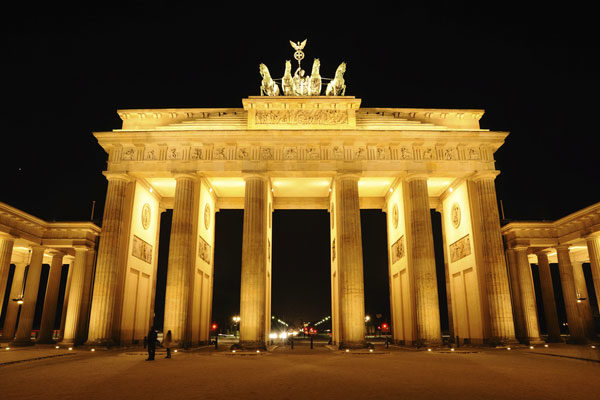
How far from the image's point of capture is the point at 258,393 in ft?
30.5

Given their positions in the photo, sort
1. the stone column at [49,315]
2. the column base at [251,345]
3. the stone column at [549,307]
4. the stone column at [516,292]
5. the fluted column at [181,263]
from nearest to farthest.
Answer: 1. the column base at [251,345]
2. the fluted column at [181,263]
3. the stone column at [516,292]
4. the stone column at [49,315]
5. the stone column at [549,307]

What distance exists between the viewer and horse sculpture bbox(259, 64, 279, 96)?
95.9 ft

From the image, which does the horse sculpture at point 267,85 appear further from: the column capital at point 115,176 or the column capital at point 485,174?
the column capital at point 485,174

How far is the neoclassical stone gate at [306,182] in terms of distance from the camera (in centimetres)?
2466

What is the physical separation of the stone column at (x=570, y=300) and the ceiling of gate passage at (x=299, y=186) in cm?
1064

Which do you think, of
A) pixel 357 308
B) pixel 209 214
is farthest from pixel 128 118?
pixel 357 308

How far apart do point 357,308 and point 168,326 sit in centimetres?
1129

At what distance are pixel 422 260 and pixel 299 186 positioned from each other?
10.8 metres

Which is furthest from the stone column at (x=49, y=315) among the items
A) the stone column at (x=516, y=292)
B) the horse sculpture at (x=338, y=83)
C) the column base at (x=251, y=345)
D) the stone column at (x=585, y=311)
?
the stone column at (x=585, y=311)

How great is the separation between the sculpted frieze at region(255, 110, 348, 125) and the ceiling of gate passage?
393cm

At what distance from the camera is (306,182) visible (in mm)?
30219

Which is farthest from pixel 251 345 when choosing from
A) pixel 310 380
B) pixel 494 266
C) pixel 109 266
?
pixel 494 266

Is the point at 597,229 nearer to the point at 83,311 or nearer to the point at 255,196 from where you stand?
the point at 255,196

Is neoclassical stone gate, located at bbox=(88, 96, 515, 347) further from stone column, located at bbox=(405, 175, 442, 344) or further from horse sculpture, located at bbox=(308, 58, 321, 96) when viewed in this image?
horse sculpture, located at bbox=(308, 58, 321, 96)
